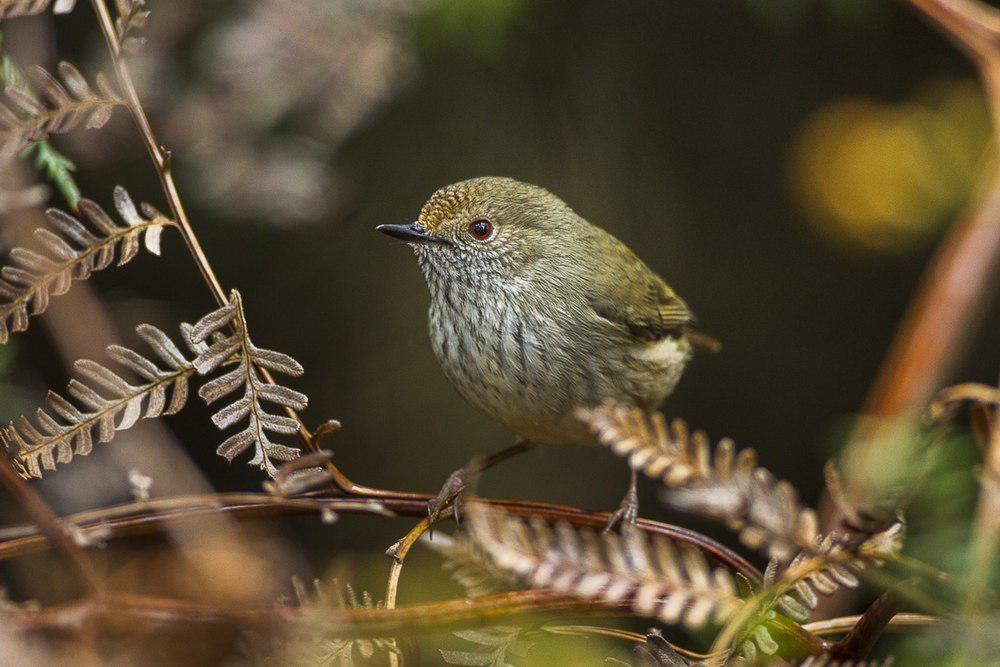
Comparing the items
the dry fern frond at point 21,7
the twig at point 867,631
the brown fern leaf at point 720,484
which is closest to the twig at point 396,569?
the brown fern leaf at point 720,484

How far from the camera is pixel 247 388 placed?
1457 mm

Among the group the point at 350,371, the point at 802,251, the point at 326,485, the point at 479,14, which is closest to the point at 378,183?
the point at 350,371

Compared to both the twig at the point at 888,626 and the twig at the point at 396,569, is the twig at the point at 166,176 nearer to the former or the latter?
the twig at the point at 396,569

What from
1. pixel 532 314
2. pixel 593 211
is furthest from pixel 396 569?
pixel 593 211

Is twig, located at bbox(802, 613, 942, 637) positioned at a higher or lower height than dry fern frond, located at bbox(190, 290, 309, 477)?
lower

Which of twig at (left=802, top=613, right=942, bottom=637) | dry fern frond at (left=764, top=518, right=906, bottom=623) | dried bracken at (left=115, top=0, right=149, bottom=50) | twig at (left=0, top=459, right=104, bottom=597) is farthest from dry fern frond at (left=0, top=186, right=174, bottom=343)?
twig at (left=802, top=613, right=942, bottom=637)

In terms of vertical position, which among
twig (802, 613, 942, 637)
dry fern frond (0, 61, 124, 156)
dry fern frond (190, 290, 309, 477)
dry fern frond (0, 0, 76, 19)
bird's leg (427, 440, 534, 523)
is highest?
dry fern frond (0, 0, 76, 19)

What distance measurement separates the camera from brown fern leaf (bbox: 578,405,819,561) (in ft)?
2.98

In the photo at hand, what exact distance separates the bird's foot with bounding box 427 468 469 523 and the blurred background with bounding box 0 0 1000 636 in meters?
0.92

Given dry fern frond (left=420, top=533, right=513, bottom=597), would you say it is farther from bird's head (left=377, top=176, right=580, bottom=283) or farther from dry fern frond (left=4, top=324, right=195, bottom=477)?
bird's head (left=377, top=176, right=580, bottom=283)

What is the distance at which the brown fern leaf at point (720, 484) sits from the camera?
0.91 m

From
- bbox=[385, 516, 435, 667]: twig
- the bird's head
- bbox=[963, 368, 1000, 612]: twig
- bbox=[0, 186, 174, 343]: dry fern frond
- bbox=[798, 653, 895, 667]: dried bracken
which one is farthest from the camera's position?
the bird's head

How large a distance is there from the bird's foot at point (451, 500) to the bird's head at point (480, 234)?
1.96 ft

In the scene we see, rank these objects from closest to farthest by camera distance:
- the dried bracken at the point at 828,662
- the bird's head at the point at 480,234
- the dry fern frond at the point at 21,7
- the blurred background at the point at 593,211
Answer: the dried bracken at the point at 828,662, the dry fern frond at the point at 21,7, the bird's head at the point at 480,234, the blurred background at the point at 593,211
